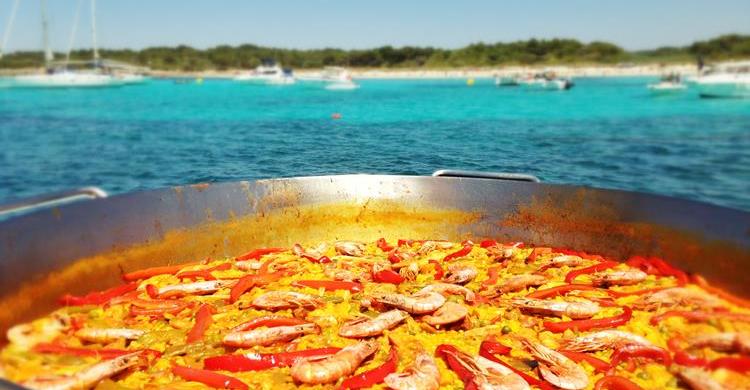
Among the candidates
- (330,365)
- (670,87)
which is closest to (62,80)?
(670,87)

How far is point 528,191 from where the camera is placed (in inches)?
178

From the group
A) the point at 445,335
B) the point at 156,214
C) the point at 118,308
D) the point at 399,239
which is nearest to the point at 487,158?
the point at 399,239

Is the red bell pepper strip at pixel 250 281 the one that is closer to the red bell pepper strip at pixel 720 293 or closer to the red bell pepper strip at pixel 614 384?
the red bell pepper strip at pixel 614 384

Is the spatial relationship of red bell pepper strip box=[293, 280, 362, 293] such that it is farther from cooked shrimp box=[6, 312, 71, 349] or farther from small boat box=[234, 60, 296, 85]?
small boat box=[234, 60, 296, 85]

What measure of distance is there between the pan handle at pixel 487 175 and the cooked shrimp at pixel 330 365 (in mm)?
1949

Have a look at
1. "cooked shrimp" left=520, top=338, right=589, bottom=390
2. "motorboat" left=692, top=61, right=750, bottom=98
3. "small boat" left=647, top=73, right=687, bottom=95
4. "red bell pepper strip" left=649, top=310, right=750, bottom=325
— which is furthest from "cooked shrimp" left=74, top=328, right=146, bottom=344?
"small boat" left=647, top=73, right=687, bottom=95

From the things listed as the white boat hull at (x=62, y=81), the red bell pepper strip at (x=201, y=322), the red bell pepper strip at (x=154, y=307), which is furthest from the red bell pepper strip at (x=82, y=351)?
the white boat hull at (x=62, y=81)

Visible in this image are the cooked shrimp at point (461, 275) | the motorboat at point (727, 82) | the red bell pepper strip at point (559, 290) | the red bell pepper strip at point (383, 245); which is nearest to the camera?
the red bell pepper strip at point (559, 290)

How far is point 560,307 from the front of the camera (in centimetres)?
370

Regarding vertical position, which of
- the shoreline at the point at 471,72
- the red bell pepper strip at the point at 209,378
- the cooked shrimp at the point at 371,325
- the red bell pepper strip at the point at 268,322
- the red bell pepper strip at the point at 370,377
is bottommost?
the red bell pepper strip at the point at 209,378

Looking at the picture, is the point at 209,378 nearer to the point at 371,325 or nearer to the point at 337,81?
the point at 371,325

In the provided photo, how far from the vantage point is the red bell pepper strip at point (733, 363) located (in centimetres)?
224

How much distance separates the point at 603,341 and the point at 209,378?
2.23 metres

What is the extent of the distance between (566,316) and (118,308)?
299 centimetres
